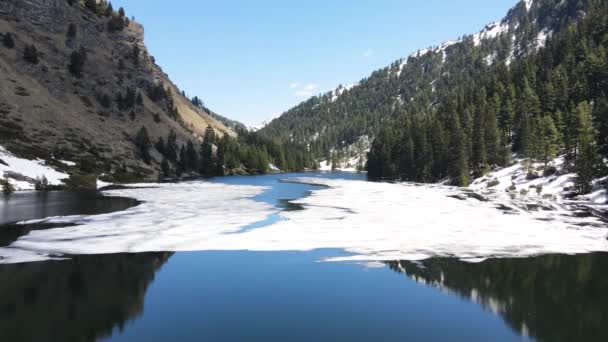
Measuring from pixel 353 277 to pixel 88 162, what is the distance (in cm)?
8418

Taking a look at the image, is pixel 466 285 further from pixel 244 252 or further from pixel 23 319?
pixel 23 319

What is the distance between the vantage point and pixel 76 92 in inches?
5059

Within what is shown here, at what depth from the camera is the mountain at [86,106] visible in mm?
89250

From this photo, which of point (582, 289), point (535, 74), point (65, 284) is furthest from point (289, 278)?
point (535, 74)

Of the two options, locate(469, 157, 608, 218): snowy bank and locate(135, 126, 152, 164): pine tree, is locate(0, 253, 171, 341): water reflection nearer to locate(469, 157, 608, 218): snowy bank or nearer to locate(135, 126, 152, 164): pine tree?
locate(469, 157, 608, 218): snowy bank

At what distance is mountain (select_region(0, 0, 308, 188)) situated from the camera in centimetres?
8925

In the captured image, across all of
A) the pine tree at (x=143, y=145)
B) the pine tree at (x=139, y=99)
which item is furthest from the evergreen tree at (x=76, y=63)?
the pine tree at (x=143, y=145)

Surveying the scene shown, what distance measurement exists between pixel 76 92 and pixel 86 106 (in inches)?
235

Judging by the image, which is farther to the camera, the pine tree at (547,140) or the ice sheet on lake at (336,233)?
the pine tree at (547,140)

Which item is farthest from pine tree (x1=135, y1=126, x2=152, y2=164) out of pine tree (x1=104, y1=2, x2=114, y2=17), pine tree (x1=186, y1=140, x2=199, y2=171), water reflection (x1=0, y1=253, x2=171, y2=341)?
water reflection (x1=0, y1=253, x2=171, y2=341)

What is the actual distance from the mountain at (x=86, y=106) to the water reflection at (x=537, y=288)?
66.8m

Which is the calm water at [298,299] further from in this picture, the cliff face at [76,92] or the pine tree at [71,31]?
the pine tree at [71,31]

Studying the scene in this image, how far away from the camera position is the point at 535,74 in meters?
126

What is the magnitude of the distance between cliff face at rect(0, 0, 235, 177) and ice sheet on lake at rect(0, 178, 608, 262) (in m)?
57.1
